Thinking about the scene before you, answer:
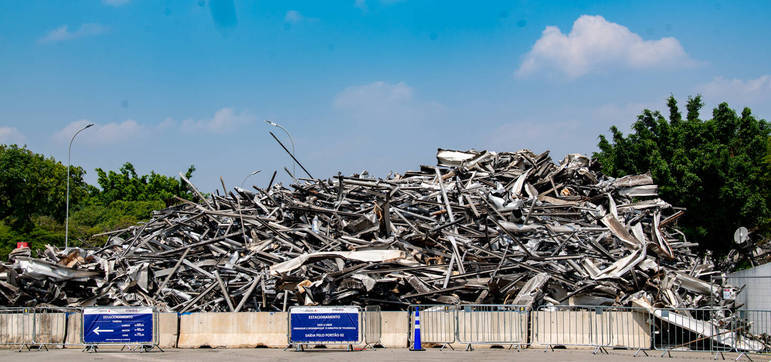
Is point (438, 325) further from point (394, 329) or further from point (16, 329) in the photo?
point (16, 329)

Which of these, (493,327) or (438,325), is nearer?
(493,327)

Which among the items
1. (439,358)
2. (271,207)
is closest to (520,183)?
(271,207)

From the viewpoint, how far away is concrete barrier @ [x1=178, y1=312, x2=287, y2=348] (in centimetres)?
1686

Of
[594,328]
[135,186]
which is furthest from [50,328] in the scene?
[135,186]

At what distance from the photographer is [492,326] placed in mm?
16141

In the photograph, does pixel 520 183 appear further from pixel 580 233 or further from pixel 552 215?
pixel 580 233

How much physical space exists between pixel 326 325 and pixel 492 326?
388cm

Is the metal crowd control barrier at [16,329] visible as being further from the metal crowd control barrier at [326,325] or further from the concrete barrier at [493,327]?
the concrete barrier at [493,327]

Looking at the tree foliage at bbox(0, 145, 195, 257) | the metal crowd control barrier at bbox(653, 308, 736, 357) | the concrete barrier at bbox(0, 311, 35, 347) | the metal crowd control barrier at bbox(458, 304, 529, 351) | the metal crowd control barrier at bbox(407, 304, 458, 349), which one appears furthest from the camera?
the tree foliage at bbox(0, 145, 195, 257)

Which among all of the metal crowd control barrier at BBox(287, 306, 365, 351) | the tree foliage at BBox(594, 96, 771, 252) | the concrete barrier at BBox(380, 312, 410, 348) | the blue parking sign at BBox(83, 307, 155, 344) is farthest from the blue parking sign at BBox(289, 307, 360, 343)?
the tree foliage at BBox(594, 96, 771, 252)

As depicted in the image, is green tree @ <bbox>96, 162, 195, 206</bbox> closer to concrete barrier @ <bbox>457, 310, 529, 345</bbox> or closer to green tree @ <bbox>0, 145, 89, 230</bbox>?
green tree @ <bbox>0, 145, 89, 230</bbox>

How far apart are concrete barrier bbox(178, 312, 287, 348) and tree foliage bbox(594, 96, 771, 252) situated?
24863mm

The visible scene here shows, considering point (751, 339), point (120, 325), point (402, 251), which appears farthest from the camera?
point (402, 251)

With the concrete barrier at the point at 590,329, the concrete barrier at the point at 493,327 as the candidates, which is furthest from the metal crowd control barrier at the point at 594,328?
the concrete barrier at the point at 493,327
